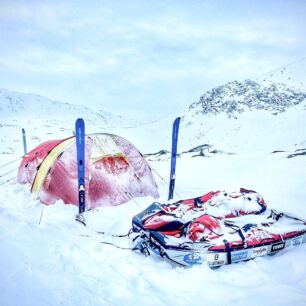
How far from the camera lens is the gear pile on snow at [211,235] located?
174 inches

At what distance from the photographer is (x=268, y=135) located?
25.6 m

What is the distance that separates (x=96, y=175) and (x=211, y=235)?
11.9 ft

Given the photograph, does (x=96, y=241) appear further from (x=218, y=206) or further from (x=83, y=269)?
(x=218, y=206)

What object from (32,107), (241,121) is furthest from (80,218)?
(32,107)

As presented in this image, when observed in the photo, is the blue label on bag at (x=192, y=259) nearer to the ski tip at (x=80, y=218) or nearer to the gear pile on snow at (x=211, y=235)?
the gear pile on snow at (x=211, y=235)

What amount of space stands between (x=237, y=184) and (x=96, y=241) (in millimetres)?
5801

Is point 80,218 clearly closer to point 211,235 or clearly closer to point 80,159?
point 80,159

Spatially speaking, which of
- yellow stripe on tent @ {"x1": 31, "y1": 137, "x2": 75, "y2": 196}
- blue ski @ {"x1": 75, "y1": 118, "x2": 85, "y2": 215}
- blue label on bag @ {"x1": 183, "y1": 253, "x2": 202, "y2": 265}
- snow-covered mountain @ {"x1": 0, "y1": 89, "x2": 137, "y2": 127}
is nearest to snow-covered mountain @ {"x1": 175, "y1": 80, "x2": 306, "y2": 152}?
yellow stripe on tent @ {"x1": 31, "y1": 137, "x2": 75, "y2": 196}

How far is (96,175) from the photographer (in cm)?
724

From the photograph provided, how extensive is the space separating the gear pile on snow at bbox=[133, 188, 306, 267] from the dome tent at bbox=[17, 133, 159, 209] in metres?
1.90

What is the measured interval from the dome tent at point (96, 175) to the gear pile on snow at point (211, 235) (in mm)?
1899

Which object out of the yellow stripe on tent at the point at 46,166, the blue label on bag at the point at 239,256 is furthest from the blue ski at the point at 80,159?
the blue label on bag at the point at 239,256

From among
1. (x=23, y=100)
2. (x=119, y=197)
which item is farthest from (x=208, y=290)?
(x=23, y=100)

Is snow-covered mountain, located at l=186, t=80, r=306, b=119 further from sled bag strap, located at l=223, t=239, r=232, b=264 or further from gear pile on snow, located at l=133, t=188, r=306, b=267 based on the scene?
sled bag strap, located at l=223, t=239, r=232, b=264
